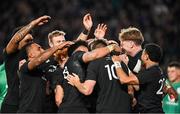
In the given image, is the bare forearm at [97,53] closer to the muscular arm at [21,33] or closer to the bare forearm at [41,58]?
the bare forearm at [41,58]

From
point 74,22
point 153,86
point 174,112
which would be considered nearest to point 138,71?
A: point 153,86

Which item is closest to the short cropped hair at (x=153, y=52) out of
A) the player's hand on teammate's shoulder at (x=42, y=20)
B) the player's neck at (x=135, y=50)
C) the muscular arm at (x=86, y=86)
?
the player's neck at (x=135, y=50)

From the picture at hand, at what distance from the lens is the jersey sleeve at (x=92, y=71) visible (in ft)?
28.9

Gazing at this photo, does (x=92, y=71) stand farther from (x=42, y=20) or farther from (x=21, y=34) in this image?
(x=21, y=34)

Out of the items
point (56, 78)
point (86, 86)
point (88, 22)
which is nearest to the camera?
point (86, 86)

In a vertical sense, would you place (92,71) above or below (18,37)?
below

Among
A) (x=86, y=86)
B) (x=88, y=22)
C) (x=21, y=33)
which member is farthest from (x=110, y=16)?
(x=86, y=86)

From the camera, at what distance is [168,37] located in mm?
18344

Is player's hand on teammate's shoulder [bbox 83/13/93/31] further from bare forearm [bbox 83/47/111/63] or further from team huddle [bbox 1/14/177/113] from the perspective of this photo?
bare forearm [bbox 83/47/111/63]

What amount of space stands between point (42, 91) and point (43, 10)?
339 inches

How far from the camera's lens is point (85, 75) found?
9141mm

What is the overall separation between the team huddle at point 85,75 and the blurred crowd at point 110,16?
671cm

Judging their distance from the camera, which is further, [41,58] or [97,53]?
[41,58]

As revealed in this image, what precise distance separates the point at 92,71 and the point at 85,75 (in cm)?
32
